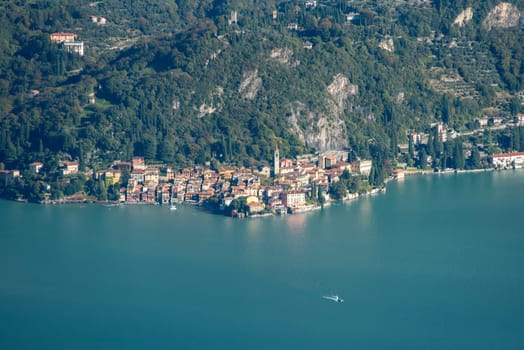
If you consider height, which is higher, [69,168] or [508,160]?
[508,160]

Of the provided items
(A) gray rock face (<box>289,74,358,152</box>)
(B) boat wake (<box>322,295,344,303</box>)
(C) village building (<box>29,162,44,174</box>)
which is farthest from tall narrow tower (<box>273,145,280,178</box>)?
(B) boat wake (<box>322,295,344,303</box>)

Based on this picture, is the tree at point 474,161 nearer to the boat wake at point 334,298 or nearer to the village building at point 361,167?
the village building at point 361,167

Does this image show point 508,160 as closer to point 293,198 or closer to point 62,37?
point 293,198

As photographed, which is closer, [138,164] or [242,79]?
[138,164]

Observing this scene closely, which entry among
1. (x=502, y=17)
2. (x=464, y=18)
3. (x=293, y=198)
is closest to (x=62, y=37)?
(x=293, y=198)

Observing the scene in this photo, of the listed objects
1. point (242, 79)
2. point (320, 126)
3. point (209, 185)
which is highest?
point (242, 79)

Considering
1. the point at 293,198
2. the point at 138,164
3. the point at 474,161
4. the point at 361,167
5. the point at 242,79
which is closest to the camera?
the point at 293,198

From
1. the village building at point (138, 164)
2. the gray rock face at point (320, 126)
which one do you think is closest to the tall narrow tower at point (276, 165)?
the gray rock face at point (320, 126)

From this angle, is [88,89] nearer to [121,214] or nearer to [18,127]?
[18,127]
